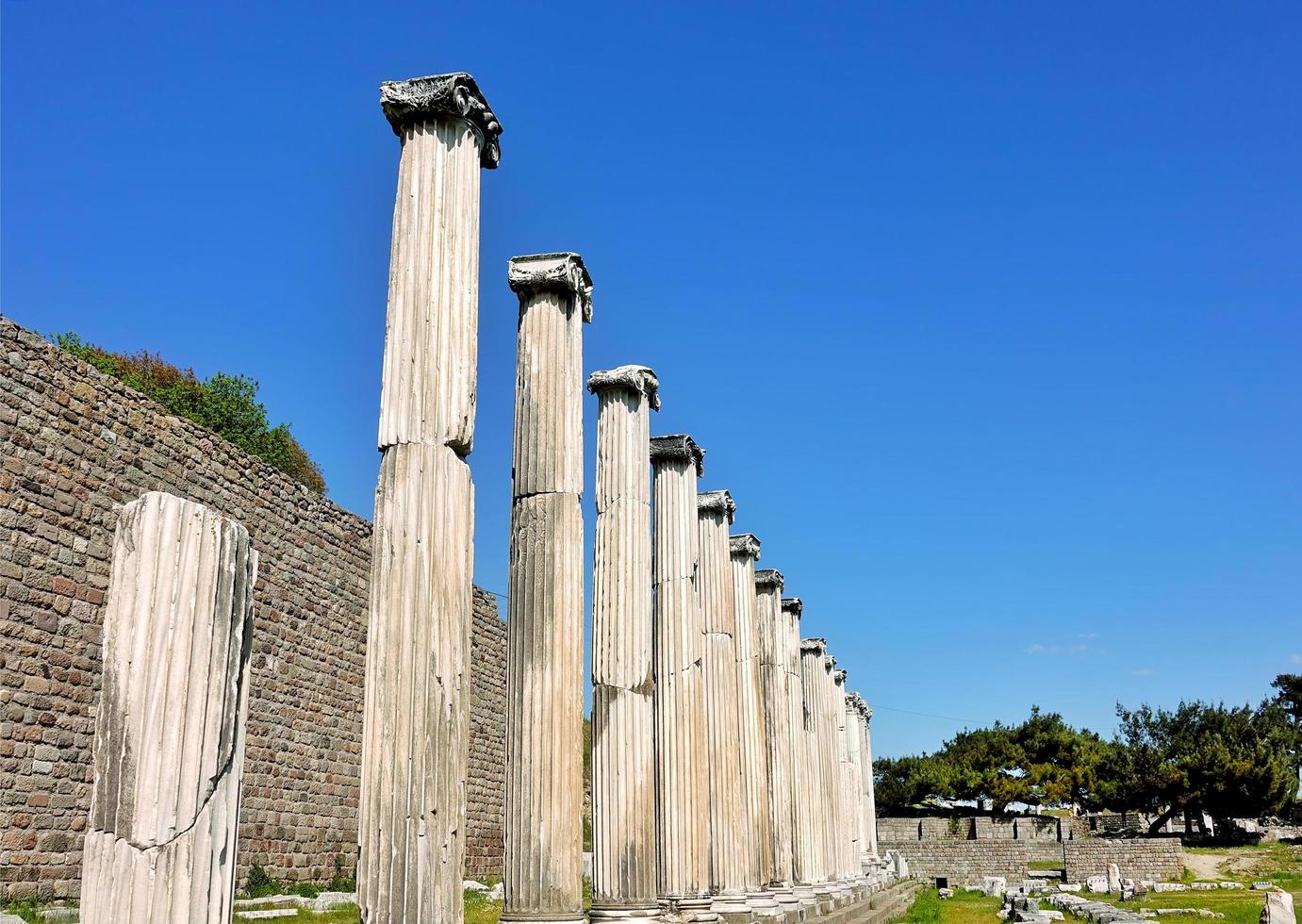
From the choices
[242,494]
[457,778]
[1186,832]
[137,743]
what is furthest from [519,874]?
[1186,832]

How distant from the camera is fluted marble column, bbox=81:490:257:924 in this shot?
13.9ft

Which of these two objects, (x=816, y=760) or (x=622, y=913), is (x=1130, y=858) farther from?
(x=622, y=913)

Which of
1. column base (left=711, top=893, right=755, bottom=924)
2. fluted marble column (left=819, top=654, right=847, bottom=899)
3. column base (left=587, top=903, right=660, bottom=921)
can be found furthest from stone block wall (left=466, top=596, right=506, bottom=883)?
column base (left=587, top=903, right=660, bottom=921)

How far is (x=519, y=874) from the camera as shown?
8.75 m

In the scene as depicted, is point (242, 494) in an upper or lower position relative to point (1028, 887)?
upper

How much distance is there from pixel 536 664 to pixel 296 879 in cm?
985

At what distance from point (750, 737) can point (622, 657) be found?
18.8 ft

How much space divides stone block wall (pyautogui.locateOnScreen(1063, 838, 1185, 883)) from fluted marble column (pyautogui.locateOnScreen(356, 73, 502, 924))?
127ft

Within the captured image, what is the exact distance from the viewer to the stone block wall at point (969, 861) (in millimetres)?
45594

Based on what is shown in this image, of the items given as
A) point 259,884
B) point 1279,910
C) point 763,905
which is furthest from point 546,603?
point 1279,910

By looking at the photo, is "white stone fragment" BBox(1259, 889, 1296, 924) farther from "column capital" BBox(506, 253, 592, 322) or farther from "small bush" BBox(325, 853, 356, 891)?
"small bush" BBox(325, 853, 356, 891)

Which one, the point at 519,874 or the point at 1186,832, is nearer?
the point at 519,874

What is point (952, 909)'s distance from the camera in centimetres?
2672

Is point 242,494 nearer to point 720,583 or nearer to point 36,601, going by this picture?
point 36,601
